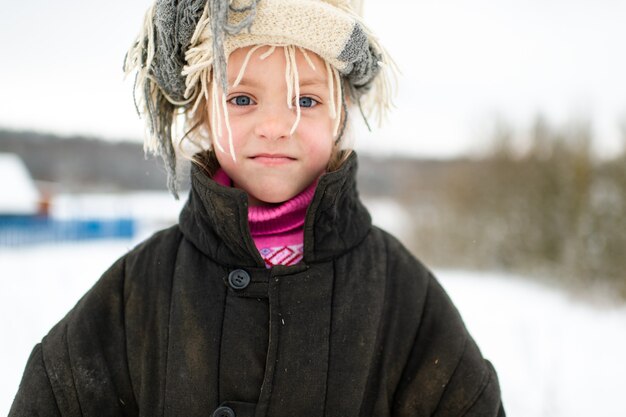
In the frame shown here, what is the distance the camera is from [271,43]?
121cm

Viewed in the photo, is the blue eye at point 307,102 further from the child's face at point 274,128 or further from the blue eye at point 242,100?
the blue eye at point 242,100

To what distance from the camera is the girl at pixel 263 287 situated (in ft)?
3.99

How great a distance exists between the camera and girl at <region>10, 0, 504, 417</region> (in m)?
1.22

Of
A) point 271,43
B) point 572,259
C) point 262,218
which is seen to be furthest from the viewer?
point 572,259

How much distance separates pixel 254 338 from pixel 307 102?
59 cm

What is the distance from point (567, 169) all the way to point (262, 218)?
999 centimetres

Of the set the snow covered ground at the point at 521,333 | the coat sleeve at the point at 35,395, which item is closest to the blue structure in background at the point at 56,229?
the snow covered ground at the point at 521,333

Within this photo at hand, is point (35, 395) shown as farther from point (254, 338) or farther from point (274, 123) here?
point (274, 123)

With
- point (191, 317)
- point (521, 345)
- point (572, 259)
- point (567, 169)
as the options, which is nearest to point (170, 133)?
point (191, 317)

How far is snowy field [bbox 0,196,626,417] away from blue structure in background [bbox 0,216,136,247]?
16.1 feet

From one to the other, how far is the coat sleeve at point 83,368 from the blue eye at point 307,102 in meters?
0.67

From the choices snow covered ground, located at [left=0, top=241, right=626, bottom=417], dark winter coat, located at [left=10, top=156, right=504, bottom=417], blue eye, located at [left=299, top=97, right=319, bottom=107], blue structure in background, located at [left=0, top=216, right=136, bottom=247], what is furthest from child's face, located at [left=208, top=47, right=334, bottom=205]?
blue structure in background, located at [left=0, top=216, right=136, bottom=247]

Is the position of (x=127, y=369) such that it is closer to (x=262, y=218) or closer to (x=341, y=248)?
(x=262, y=218)

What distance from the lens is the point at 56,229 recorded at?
16.3 meters
